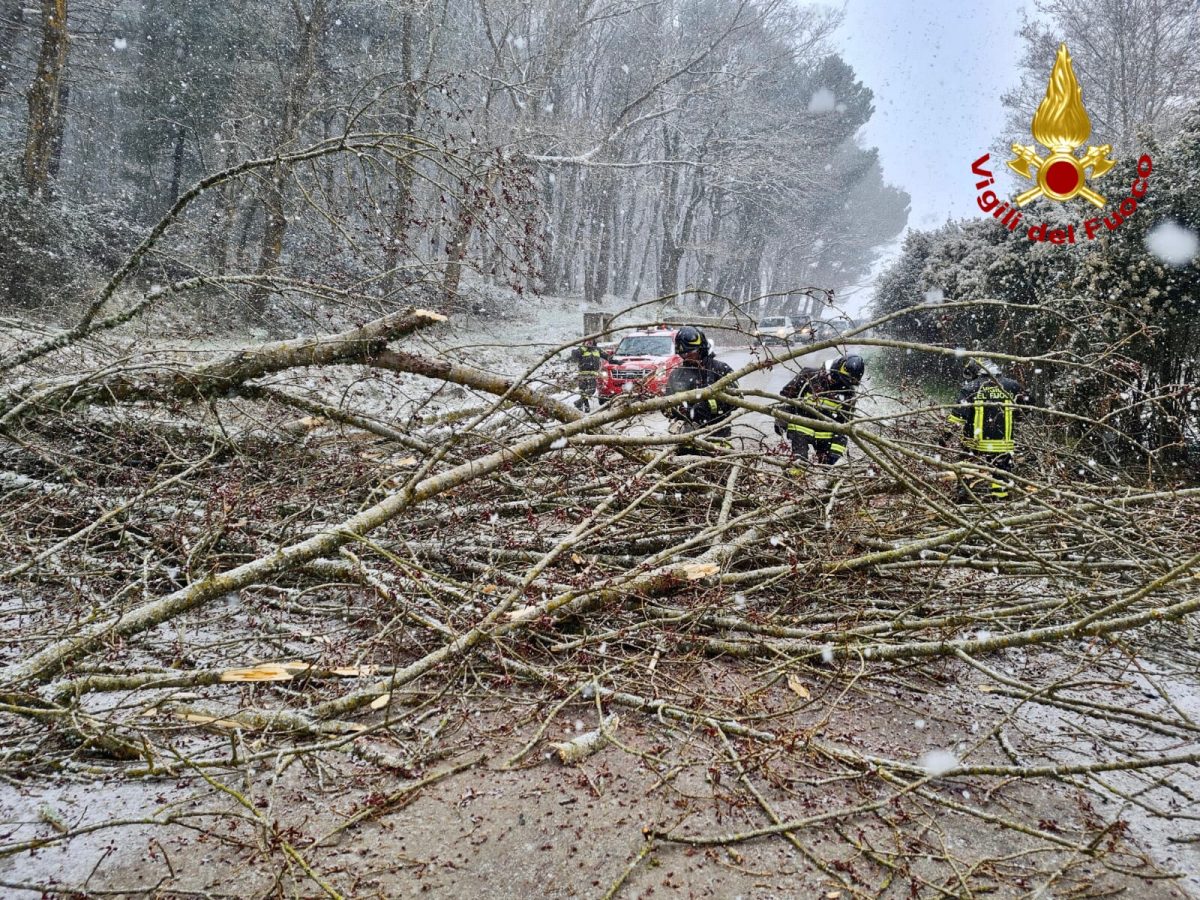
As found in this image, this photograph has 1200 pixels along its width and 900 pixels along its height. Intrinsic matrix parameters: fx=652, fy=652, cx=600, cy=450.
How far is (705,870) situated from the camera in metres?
2.04

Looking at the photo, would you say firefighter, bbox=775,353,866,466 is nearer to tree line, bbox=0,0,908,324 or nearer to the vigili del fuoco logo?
the vigili del fuoco logo

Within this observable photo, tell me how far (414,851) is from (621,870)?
0.66 metres

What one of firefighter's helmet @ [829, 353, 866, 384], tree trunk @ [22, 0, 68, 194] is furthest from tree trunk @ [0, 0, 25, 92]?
firefighter's helmet @ [829, 353, 866, 384]

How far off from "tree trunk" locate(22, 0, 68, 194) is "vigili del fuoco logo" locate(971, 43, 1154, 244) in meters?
16.9

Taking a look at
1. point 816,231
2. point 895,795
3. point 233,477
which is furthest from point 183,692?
point 816,231

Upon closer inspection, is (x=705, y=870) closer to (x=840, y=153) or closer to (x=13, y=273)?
(x=13, y=273)

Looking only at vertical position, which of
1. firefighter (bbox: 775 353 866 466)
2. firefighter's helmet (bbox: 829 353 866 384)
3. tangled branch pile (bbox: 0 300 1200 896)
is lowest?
tangled branch pile (bbox: 0 300 1200 896)

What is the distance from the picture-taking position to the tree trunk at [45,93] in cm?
1323

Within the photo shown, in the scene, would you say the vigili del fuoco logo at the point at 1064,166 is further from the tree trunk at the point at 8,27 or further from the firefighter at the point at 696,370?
the tree trunk at the point at 8,27

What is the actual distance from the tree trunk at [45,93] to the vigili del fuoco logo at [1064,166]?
16935 mm

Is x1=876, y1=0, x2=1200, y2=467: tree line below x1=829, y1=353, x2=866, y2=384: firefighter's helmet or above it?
above

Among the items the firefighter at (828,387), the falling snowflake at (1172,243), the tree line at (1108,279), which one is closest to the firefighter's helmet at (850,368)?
the firefighter at (828,387)

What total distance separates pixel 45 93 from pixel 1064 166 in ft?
60.5

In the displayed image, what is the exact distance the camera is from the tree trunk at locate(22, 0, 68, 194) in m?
13.2
